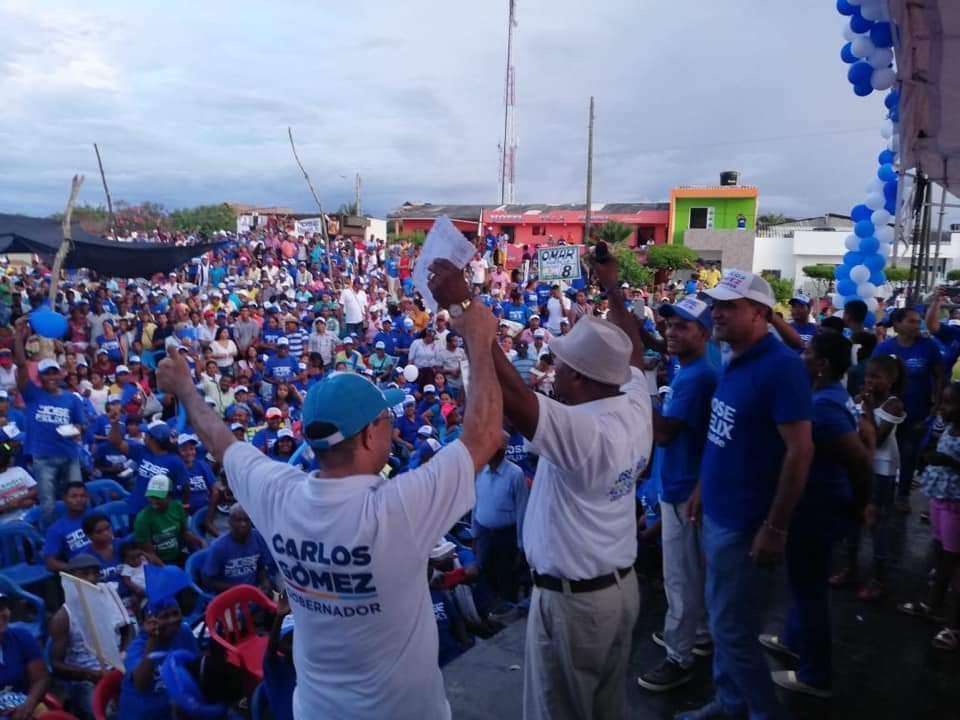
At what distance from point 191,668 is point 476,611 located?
6.62 feet

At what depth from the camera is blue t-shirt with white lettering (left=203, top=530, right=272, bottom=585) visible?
4941mm

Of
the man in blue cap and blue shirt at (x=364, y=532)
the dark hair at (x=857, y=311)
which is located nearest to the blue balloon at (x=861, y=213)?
the dark hair at (x=857, y=311)

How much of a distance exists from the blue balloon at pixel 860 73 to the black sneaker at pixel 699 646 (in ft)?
19.7

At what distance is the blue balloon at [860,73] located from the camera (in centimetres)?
680

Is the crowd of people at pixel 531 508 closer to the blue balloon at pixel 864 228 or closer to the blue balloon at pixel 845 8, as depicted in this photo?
the blue balloon at pixel 845 8

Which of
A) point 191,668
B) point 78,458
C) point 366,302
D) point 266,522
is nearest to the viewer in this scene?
point 266,522

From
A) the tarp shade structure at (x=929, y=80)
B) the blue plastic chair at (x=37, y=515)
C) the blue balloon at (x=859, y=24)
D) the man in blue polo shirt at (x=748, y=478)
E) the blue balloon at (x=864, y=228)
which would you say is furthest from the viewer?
the blue balloon at (x=864, y=228)

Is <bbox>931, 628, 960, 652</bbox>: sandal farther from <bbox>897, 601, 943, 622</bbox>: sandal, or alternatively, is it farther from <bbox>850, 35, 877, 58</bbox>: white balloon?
<bbox>850, 35, 877, 58</bbox>: white balloon

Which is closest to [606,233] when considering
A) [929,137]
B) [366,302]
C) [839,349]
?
[366,302]

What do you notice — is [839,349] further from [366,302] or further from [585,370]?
[366,302]

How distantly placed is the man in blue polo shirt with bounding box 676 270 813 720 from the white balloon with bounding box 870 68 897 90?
15.9 ft

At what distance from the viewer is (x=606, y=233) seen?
31625mm

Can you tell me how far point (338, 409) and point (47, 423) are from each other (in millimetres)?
5878

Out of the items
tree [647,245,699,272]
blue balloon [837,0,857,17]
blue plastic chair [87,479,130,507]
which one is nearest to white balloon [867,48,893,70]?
blue balloon [837,0,857,17]
